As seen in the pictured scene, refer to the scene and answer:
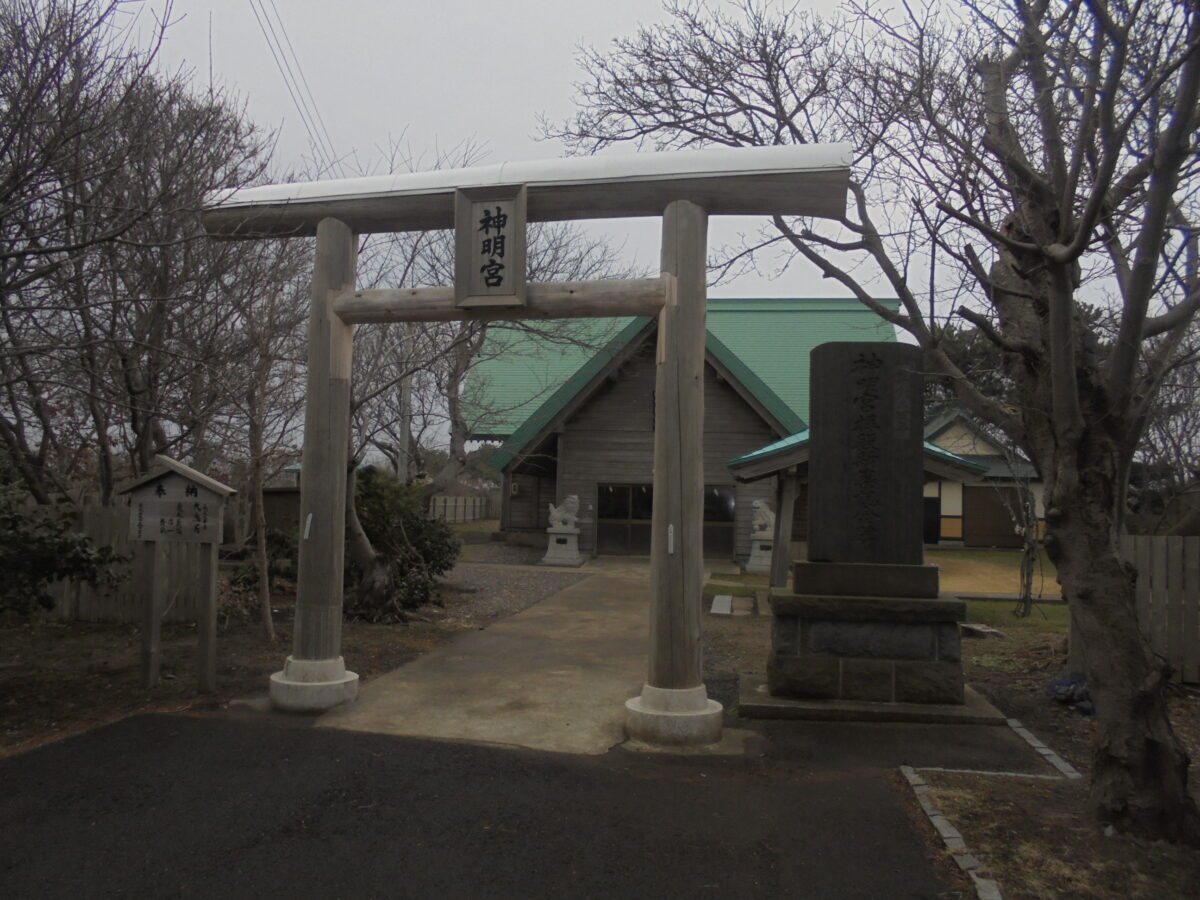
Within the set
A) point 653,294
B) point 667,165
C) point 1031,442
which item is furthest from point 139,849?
point 1031,442

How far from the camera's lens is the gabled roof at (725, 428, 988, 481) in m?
12.2

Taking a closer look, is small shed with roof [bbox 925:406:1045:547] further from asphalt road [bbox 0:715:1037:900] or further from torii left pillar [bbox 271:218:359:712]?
torii left pillar [bbox 271:218:359:712]

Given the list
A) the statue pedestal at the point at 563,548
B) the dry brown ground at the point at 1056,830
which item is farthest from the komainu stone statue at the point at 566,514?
the dry brown ground at the point at 1056,830

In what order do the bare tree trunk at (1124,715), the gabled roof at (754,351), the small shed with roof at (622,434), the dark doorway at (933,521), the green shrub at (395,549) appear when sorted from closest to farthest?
the bare tree trunk at (1124,715)
the green shrub at (395,549)
the small shed with roof at (622,434)
the gabled roof at (754,351)
the dark doorway at (933,521)

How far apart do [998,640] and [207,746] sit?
9.71 metres

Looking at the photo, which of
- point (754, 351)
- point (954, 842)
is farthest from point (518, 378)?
point (954, 842)

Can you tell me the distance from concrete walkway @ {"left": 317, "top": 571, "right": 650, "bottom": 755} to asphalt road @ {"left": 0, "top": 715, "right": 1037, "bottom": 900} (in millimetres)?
468

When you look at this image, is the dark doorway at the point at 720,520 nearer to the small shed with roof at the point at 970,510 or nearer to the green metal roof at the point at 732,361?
the green metal roof at the point at 732,361

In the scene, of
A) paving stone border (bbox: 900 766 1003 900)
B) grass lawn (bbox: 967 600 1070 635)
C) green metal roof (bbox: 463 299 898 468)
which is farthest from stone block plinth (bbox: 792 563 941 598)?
green metal roof (bbox: 463 299 898 468)

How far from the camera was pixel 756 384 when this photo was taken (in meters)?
20.4

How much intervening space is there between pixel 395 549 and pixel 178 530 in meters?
5.50

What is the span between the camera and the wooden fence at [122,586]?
1066 cm

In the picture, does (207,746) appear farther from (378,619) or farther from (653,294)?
(378,619)

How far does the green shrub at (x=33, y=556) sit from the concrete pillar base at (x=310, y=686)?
84.0 inches
